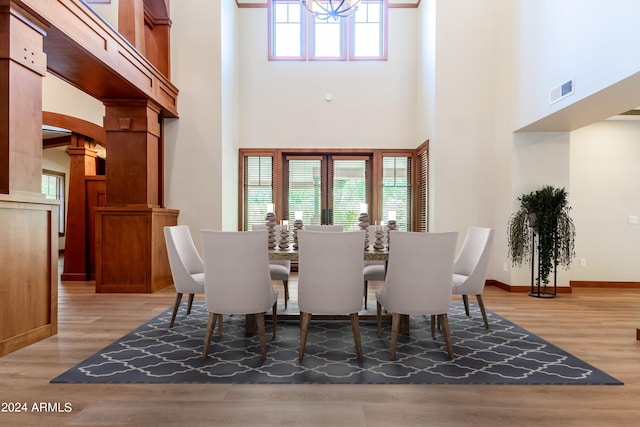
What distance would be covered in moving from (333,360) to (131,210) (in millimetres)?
3832

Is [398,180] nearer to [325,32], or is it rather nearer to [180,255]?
[325,32]

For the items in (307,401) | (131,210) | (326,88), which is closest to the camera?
(307,401)

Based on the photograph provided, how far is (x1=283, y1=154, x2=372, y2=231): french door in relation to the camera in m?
7.52

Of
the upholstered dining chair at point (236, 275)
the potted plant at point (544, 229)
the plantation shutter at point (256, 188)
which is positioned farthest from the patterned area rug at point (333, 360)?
the plantation shutter at point (256, 188)

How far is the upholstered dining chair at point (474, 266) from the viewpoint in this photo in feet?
12.0

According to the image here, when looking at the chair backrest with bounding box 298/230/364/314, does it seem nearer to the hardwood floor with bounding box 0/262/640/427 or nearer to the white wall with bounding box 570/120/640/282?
the hardwood floor with bounding box 0/262/640/427

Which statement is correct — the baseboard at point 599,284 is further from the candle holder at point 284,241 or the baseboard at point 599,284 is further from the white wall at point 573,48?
the candle holder at point 284,241

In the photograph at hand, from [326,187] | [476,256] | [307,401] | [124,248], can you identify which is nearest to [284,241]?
[307,401]

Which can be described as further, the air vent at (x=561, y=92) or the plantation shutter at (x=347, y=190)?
the plantation shutter at (x=347, y=190)

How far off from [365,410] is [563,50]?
176 inches

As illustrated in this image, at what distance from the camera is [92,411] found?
2121 millimetres

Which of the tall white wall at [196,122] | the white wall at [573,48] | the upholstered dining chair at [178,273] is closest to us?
the white wall at [573,48]

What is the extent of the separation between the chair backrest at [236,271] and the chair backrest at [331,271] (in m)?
0.30

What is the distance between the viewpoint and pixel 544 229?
5.25 meters
